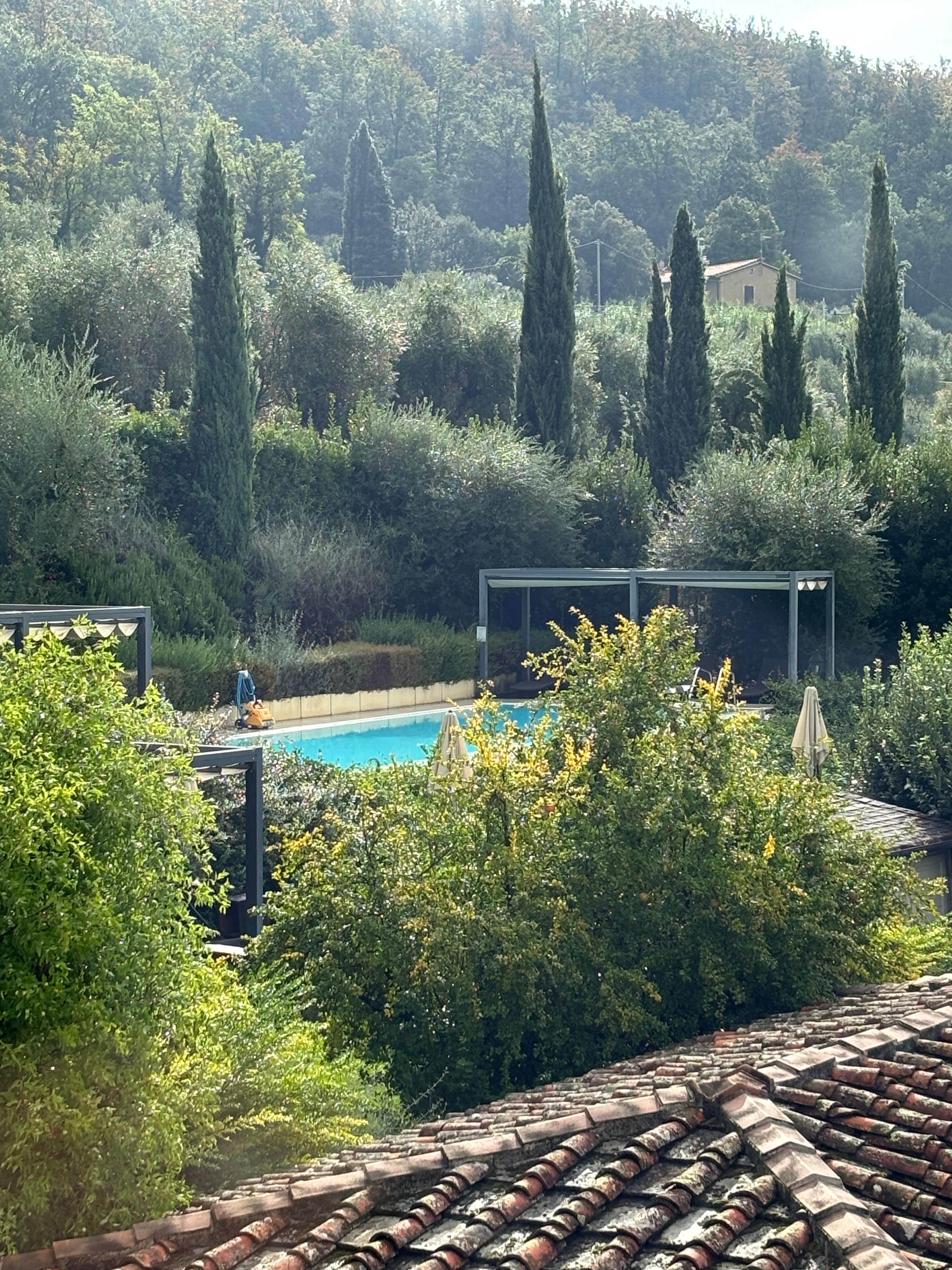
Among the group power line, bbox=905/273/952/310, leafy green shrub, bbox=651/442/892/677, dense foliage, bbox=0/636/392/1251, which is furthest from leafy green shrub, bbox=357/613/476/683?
power line, bbox=905/273/952/310

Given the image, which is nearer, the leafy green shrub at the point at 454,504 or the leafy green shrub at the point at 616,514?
the leafy green shrub at the point at 454,504

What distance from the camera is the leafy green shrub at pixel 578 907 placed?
865 centimetres

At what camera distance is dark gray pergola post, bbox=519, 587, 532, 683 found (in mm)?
27734

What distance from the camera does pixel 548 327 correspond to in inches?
1227

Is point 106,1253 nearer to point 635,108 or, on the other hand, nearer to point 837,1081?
point 837,1081

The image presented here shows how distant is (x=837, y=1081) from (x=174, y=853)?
2.79m

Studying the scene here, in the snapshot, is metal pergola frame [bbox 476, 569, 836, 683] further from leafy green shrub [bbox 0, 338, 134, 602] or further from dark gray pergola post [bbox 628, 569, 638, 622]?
leafy green shrub [bbox 0, 338, 134, 602]

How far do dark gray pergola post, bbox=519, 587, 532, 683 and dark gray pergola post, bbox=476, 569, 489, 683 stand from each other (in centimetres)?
114

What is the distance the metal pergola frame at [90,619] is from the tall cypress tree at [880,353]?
2021 cm

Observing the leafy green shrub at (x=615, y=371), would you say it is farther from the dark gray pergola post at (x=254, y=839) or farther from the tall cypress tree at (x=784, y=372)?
the dark gray pergola post at (x=254, y=839)

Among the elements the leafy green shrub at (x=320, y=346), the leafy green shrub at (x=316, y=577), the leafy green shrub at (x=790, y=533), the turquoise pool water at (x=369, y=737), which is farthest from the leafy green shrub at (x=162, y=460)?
the leafy green shrub at (x=790, y=533)

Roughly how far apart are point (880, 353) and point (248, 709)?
15.4m

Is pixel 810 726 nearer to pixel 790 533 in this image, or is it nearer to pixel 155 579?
pixel 790 533

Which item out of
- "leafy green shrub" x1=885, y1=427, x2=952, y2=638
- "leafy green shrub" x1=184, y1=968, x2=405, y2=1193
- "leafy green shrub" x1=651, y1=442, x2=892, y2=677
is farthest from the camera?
"leafy green shrub" x1=885, y1=427, x2=952, y2=638
